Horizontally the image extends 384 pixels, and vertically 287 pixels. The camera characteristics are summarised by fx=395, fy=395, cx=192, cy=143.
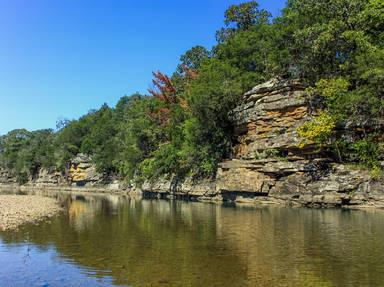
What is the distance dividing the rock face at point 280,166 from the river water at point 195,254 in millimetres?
11325

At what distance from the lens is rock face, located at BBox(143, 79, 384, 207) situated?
34906 mm

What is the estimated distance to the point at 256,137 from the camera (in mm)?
43688

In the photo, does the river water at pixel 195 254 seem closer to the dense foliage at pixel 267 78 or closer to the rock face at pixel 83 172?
the dense foliage at pixel 267 78

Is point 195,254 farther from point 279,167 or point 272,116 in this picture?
point 272,116

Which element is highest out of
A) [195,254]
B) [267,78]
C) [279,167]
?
[267,78]

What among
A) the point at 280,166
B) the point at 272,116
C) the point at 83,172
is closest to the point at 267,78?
the point at 272,116

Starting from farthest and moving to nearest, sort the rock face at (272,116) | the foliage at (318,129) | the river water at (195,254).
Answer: the rock face at (272,116)
the foliage at (318,129)
the river water at (195,254)

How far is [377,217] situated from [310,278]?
57.6 ft

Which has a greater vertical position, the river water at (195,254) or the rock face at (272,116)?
the rock face at (272,116)

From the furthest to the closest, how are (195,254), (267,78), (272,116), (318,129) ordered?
1. (267,78)
2. (272,116)
3. (318,129)
4. (195,254)

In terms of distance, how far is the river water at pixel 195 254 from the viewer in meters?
11.8

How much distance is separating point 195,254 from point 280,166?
25.9m

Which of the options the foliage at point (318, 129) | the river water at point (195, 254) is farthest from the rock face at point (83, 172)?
the river water at point (195, 254)

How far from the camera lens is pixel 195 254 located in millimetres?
15148
